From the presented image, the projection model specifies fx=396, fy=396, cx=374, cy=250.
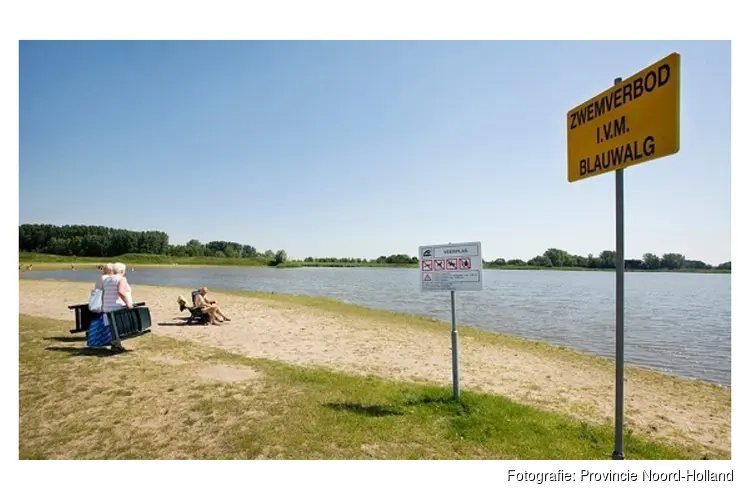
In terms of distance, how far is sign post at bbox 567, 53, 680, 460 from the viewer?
2.88 m

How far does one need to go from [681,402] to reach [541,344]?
21.5ft

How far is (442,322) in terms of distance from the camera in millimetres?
19438

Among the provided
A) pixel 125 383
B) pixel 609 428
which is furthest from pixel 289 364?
pixel 609 428

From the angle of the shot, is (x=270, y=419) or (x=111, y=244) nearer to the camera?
(x=270, y=419)

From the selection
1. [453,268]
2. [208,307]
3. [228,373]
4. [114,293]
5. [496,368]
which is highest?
[453,268]

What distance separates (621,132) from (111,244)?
5165 inches

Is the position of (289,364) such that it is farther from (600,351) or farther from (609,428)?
(600,351)

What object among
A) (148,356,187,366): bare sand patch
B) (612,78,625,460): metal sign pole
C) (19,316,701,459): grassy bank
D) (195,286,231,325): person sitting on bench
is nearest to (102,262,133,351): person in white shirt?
(148,356,187,366): bare sand patch

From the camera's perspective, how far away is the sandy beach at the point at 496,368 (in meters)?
6.91
